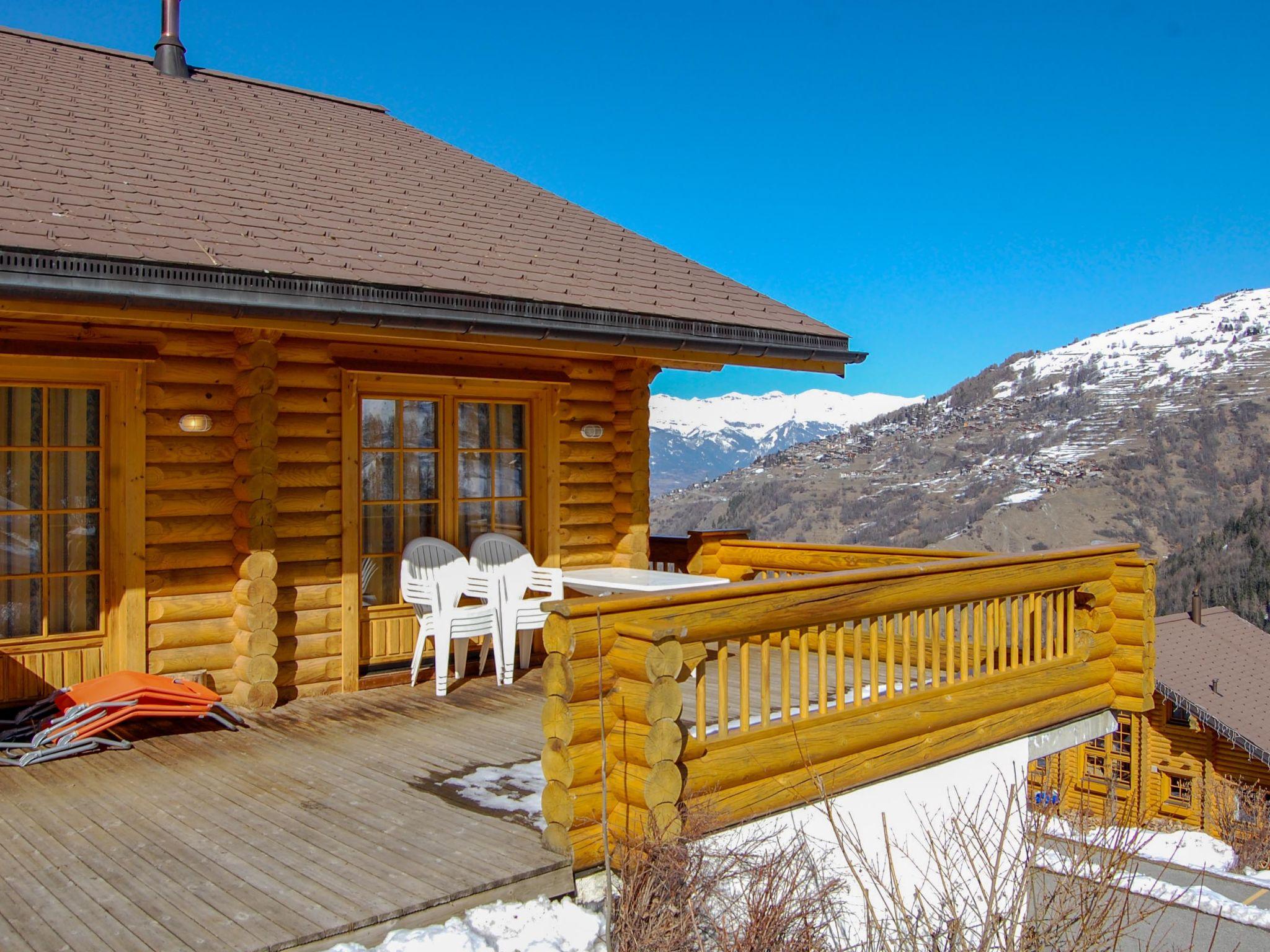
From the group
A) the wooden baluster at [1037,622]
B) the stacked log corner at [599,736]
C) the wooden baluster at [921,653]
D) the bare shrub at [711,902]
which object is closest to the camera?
the bare shrub at [711,902]

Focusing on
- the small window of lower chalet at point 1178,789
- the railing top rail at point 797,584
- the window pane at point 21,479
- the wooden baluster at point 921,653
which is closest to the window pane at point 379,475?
the window pane at point 21,479

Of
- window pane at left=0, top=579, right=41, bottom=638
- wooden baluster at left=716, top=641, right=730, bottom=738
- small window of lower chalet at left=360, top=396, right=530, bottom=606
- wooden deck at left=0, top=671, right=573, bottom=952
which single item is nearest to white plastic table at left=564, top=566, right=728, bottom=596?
small window of lower chalet at left=360, top=396, right=530, bottom=606

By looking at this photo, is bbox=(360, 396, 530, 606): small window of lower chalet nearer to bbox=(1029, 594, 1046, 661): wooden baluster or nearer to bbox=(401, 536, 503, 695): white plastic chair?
bbox=(401, 536, 503, 695): white plastic chair

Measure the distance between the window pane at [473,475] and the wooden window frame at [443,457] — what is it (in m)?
0.09

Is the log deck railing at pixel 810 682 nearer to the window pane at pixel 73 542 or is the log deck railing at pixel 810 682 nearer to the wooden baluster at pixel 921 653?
the wooden baluster at pixel 921 653

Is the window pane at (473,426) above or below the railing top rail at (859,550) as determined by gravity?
above

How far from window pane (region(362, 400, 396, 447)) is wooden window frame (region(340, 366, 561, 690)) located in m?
0.05

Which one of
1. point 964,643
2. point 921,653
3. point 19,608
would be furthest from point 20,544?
point 964,643

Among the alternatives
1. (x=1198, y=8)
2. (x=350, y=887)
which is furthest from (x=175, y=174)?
(x=1198, y=8)

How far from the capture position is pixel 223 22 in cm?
1064

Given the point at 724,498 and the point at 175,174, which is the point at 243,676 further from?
the point at 724,498

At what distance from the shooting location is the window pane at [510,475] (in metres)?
7.45

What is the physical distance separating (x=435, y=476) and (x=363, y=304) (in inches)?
71.2

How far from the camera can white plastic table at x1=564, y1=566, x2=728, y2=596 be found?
671 cm
